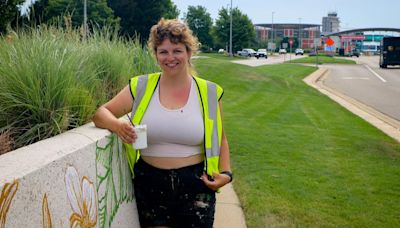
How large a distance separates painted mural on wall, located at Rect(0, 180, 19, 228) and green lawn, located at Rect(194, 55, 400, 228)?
267 cm

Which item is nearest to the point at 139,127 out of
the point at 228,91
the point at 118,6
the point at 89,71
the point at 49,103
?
the point at 49,103

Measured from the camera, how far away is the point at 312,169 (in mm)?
6141

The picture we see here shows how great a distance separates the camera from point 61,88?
328cm

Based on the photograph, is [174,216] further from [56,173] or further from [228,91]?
[228,91]

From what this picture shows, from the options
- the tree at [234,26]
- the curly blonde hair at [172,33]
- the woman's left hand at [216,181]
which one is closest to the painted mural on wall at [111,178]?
the woman's left hand at [216,181]

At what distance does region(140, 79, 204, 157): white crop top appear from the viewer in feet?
8.94

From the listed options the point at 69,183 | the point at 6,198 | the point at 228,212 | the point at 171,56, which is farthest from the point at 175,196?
the point at 228,212

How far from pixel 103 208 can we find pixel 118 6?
36374mm

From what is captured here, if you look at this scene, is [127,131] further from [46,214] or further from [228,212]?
[228,212]

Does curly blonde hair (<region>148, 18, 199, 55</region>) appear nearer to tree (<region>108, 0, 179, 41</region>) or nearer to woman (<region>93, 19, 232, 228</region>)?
woman (<region>93, 19, 232, 228</region>)

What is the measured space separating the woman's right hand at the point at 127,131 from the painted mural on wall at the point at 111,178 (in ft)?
0.58

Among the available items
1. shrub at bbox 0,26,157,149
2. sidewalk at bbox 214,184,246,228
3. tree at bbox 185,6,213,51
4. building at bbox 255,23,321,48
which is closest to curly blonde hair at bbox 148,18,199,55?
shrub at bbox 0,26,157,149

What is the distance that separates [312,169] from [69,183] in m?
4.23

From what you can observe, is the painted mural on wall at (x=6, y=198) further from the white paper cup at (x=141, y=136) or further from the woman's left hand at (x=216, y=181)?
the woman's left hand at (x=216, y=181)
